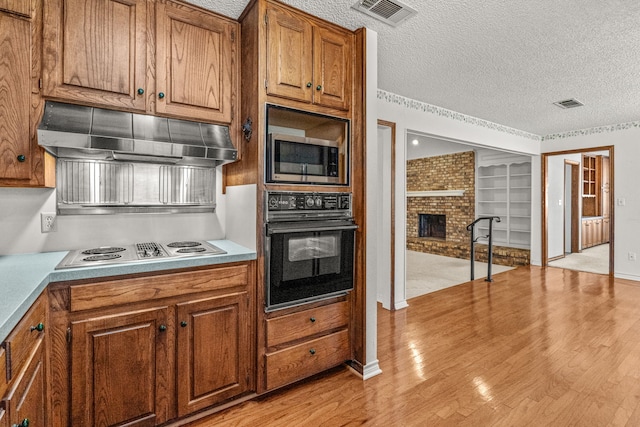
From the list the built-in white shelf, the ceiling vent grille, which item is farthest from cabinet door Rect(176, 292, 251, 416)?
the built-in white shelf

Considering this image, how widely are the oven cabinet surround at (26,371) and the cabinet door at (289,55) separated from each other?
1568mm

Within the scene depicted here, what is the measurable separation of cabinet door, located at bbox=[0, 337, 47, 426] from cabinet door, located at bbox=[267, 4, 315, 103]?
1.68m

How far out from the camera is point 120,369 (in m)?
1.60

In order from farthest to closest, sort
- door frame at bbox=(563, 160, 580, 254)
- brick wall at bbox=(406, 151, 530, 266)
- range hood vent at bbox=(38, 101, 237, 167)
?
door frame at bbox=(563, 160, 580, 254)
brick wall at bbox=(406, 151, 530, 266)
range hood vent at bbox=(38, 101, 237, 167)

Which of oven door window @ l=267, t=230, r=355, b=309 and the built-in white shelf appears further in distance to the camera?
the built-in white shelf

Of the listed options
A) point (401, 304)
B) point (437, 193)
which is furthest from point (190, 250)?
point (437, 193)

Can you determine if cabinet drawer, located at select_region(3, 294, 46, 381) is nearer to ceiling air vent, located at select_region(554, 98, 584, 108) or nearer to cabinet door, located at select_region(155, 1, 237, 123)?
cabinet door, located at select_region(155, 1, 237, 123)

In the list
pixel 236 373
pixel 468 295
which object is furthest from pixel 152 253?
pixel 468 295

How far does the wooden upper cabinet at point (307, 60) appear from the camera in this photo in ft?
6.48

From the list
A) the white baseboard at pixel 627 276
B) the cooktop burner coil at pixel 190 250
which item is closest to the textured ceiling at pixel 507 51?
the cooktop burner coil at pixel 190 250

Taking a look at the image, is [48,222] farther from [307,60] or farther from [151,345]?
[307,60]

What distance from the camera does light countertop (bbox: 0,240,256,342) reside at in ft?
3.53

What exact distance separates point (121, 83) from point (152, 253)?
0.97 m

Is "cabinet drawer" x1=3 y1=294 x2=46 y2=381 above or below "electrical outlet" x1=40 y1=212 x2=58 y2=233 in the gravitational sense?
below
